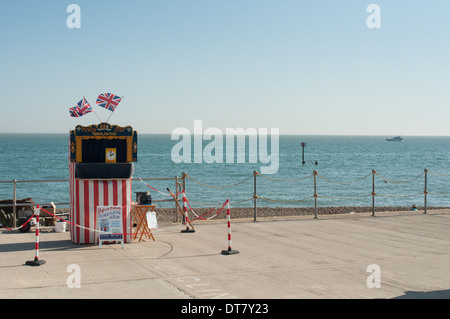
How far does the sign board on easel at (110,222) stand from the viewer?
13.9 meters

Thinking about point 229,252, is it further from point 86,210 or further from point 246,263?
point 86,210

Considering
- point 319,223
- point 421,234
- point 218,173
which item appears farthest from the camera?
point 218,173

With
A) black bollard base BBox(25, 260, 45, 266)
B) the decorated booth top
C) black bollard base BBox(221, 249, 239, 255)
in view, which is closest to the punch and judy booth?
the decorated booth top

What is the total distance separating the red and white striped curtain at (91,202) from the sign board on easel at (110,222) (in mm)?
170

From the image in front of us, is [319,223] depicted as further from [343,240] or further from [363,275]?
[363,275]

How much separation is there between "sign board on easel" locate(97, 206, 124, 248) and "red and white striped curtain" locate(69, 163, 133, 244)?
17 cm

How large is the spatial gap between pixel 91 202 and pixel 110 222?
683 millimetres

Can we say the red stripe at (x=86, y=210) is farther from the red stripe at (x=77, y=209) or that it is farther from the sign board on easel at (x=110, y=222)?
the sign board on easel at (x=110, y=222)

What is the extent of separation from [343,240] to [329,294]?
566 cm

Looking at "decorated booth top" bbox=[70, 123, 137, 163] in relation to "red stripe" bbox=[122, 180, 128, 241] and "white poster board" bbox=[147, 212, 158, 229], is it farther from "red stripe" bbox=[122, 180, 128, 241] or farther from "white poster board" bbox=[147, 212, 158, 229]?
"white poster board" bbox=[147, 212, 158, 229]

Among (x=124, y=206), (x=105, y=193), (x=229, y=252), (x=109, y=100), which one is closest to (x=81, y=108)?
(x=109, y=100)

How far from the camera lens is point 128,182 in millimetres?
14383

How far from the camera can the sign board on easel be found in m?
13.9

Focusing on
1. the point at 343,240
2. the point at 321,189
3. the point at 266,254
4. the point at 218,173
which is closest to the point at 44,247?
the point at 266,254
